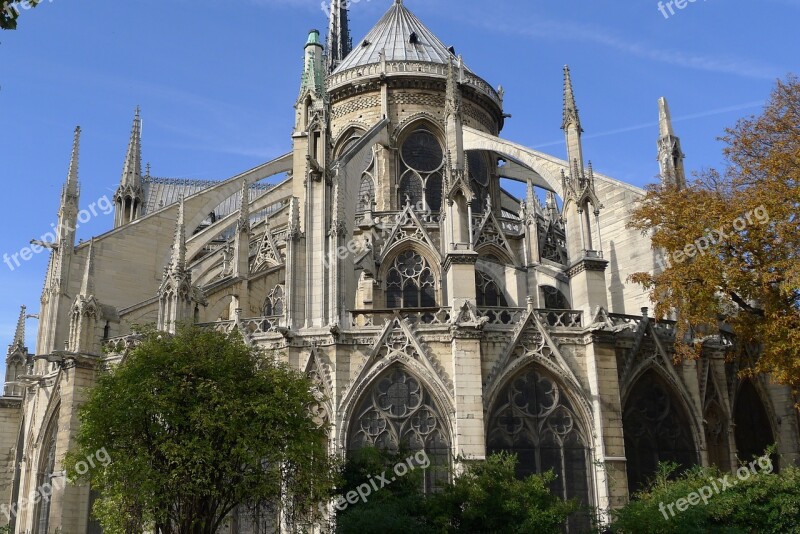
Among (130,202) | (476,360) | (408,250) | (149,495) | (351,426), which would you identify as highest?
(130,202)

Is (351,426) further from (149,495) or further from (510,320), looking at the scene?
(149,495)

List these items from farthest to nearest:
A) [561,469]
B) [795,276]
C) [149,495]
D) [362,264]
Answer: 1. [362,264]
2. [561,469]
3. [795,276]
4. [149,495]

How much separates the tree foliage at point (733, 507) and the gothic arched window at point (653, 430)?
482 centimetres

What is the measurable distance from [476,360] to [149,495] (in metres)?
Answer: 9.27

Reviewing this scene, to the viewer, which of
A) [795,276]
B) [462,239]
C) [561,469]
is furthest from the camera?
[462,239]

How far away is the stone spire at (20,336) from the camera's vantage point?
120 ft

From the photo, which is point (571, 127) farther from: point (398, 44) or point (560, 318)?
point (398, 44)

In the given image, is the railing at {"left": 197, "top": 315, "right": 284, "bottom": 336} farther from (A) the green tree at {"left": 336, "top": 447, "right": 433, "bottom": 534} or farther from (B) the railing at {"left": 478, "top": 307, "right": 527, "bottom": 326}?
(B) the railing at {"left": 478, "top": 307, "right": 527, "bottom": 326}

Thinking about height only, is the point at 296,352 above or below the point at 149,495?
above

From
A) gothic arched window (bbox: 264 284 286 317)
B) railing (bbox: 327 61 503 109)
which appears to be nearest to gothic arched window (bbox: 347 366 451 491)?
gothic arched window (bbox: 264 284 286 317)

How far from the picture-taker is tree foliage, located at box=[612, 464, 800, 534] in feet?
56.3

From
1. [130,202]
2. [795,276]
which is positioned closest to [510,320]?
[795,276]

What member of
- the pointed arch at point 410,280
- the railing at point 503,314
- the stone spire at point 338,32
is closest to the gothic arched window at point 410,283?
the pointed arch at point 410,280

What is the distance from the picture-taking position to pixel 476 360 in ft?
74.5
